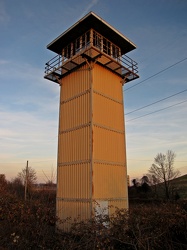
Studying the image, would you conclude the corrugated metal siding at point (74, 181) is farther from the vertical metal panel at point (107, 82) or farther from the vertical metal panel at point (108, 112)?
the vertical metal panel at point (107, 82)

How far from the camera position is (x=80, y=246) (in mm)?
7688

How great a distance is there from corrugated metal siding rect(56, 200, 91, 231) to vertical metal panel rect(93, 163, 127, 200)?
1.08m

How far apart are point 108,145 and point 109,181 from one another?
257 centimetres

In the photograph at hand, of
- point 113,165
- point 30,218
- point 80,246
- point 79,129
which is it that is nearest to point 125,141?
point 113,165

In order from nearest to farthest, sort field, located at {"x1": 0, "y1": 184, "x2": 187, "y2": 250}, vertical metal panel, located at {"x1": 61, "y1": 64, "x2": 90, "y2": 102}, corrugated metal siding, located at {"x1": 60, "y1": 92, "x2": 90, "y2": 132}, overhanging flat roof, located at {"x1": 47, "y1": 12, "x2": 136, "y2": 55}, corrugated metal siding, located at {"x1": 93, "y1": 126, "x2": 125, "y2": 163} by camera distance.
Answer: field, located at {"x1": 0, "y1": 184, "x2": 187, "y2": 250} → corrugated metal siding, located at {"x1": 93, "y1": 126, "x2": 125, "y2": 163} → corrugated metal siding, located at {"x1": 60, "y1": 92, "x2": 90, "y2": 132} → overhanging flat roof, located at {"x1": 47, "y1": 12, "x2": 136, "y2": 55} → vertical metal panel, located at {"x1": 61, "y1": 64, "x2": 90, "y2": 102}

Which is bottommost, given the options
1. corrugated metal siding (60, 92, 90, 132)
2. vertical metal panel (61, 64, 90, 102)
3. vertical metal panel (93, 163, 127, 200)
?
vertical metal panel (93, 163, 127, 200)

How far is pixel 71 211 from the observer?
51.7 feet

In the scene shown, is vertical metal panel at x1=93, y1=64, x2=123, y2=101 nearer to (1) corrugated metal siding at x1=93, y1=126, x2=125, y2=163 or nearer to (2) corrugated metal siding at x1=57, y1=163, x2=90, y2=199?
(1) corrugated metal siding at x1=93, y1=126, x2=125, y2=163

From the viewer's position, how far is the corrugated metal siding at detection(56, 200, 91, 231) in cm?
1473

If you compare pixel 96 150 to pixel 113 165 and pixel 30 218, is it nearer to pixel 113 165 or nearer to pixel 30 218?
pixel 113 165

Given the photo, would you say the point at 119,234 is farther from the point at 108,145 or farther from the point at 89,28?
the point at 89,28

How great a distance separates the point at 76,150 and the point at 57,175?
2.73 meters

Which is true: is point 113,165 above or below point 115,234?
above

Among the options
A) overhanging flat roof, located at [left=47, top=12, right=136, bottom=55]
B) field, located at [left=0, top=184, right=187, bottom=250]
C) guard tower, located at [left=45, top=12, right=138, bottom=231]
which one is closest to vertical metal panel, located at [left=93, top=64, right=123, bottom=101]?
guard tower, located at [left=45, top=12, right=138, bottom=231]
